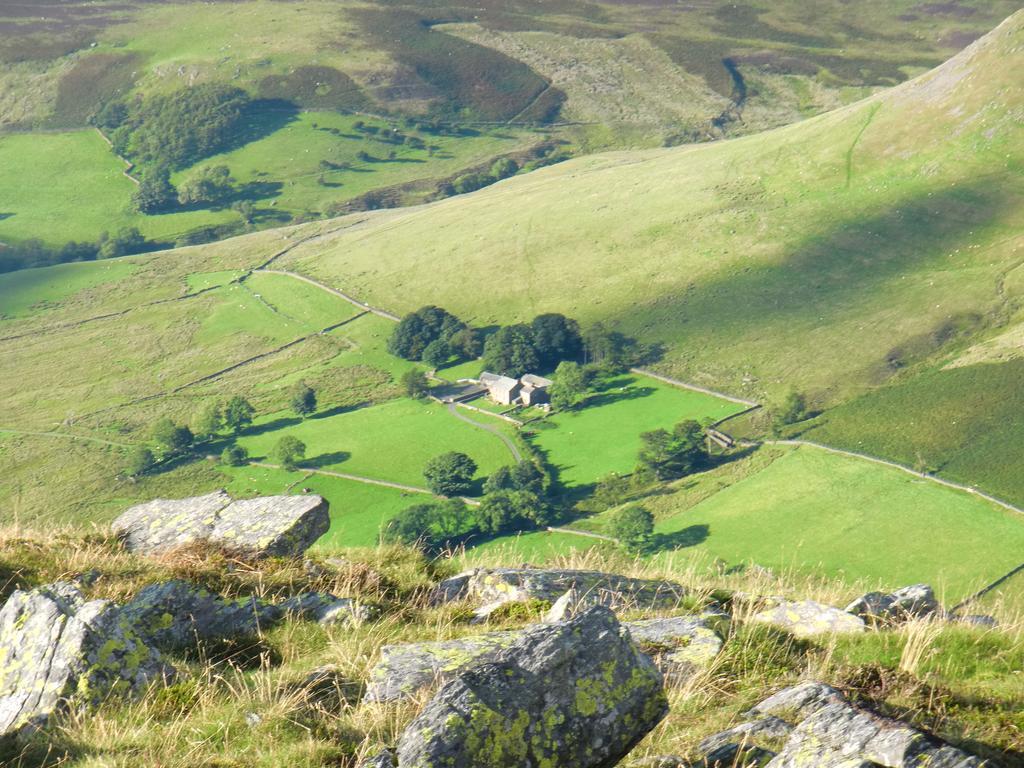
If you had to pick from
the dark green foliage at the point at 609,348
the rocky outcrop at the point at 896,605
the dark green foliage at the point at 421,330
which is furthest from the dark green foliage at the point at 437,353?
the rocky outcrop at the point at 896,605

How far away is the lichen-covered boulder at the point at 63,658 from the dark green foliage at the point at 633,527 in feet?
264

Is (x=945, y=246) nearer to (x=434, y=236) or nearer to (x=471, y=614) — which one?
(x=434, y=236)

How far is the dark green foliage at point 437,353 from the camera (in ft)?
485

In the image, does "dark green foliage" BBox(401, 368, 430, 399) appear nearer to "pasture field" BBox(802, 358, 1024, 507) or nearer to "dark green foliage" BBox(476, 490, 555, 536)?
"dark green foliage" BBox(476, 490, 555, 536)

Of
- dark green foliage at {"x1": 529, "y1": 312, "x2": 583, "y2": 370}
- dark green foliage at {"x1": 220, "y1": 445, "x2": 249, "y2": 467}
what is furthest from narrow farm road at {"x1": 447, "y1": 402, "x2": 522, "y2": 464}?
dark green foliage at {"x1": 220, "y1": 445, "x2": 249, "y2": 467}

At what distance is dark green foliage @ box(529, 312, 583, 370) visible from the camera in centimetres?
14862

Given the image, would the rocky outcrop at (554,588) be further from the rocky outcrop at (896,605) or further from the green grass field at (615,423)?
the green grass field at (615,423)

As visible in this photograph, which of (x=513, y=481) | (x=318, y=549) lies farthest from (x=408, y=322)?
(x=318, y=549)

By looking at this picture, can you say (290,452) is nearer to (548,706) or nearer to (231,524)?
(231,524)

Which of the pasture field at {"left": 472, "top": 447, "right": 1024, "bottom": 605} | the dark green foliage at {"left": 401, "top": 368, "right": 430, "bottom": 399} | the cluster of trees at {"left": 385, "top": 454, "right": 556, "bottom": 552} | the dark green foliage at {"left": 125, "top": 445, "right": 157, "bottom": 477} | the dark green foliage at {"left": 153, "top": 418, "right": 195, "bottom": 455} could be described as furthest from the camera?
the dark green foliage at {"left": 401, "top": 368, "right": 430, "bottom": 399}

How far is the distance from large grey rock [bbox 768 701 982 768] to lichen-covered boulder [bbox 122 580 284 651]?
22.2ft

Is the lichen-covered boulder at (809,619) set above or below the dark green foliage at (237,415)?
above

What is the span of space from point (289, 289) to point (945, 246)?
386 ft

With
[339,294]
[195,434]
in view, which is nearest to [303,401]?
[195,434]
